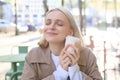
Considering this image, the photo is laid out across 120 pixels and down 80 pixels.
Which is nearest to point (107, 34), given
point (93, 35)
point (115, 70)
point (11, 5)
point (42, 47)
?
point (93, 35)

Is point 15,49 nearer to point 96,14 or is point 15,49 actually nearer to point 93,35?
point 96,14

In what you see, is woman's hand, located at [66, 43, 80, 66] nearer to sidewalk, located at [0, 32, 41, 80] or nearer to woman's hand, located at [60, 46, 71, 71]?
woman's hand, located at [60, 46, 71, 71]

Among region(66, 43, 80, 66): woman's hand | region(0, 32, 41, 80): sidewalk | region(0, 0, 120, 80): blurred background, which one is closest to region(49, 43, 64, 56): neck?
region(66, 43, 80, 66): woman's hand

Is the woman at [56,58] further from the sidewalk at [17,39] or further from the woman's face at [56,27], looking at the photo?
the sidewalk at [17,39]

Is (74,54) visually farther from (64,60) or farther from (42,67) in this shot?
(42,67)

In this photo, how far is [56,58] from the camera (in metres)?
1.05

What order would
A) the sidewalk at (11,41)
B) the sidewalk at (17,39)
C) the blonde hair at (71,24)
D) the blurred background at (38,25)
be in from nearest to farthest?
the blonde hair at (71,24)
the blurred background at (38,25)
the sidewalk at (11,41)
the sidewalk at (17,39)

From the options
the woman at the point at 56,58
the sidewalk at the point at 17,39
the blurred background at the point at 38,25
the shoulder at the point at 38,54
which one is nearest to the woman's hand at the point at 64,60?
the woman at the point at 56,58

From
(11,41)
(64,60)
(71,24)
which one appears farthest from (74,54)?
(11,41)

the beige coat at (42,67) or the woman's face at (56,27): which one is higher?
the woman's face at (56,27)

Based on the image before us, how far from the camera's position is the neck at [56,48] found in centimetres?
104

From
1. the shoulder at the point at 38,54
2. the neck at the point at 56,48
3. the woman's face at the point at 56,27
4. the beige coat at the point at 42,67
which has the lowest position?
the beige coat at the point at 42,67

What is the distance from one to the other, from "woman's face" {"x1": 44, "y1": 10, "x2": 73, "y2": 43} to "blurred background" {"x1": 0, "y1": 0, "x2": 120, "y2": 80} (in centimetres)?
310

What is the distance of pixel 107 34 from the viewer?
6254 millimetres
